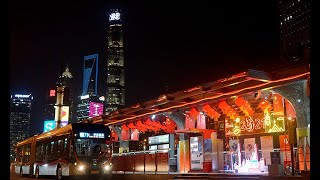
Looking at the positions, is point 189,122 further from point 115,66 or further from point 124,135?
point 115,66

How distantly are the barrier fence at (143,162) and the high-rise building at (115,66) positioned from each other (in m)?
121

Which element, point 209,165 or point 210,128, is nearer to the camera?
point 209,165

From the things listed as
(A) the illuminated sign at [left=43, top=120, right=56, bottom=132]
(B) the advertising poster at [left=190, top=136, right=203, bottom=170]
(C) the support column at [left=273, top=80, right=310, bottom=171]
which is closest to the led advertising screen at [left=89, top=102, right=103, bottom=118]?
(A) the illuminated sign at [left=43, top=120, right=56, bottom=132]

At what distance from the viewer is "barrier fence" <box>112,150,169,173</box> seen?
2044cm

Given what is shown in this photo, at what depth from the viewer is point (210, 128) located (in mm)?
24234

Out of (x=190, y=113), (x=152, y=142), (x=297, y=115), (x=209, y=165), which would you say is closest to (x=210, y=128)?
(x=190, y=113)

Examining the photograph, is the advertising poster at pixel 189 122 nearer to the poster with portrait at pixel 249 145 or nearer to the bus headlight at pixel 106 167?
the poster with portrait at pixel 249 145

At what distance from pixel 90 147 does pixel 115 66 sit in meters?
132

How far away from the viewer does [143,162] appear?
21859 millimetres

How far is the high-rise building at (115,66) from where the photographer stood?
485 ft

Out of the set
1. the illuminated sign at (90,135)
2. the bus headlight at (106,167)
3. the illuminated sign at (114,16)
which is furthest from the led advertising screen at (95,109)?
the illuminated sign at (114,16)

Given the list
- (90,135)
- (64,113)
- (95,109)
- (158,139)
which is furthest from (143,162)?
(95,109)

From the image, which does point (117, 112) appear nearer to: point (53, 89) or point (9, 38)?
point (9, 38)

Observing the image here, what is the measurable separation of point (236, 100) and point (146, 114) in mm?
8786
